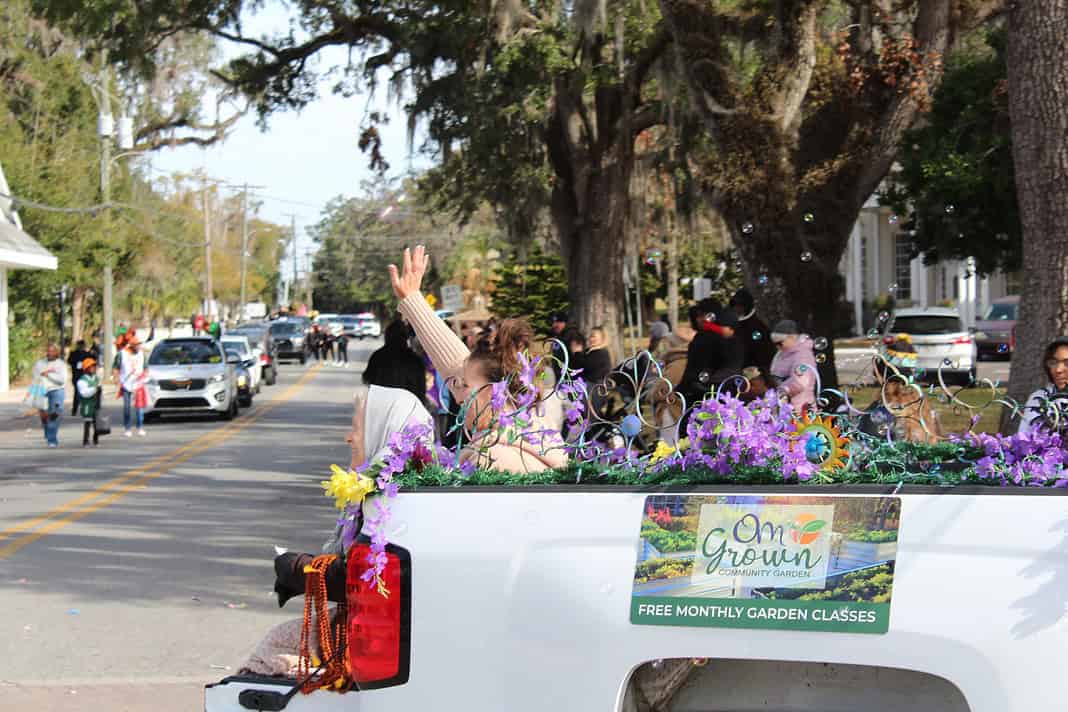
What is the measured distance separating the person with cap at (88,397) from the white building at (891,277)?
34.4 metres

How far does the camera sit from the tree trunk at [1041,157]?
11219mm

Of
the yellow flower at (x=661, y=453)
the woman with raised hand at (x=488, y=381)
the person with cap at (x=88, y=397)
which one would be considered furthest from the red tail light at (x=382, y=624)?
the person with cap at (x=88, y=397)

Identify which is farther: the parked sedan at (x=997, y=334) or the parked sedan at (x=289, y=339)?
the parked sedan at (x=289, y=339)

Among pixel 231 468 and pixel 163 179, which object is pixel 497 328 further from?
pixel 163 179

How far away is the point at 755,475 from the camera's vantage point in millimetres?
3680

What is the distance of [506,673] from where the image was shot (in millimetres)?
3566

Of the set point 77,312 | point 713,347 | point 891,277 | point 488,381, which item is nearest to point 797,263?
point 713,347

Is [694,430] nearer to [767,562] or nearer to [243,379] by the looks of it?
[767,562]

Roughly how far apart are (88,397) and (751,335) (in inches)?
488

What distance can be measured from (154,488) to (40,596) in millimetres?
6426

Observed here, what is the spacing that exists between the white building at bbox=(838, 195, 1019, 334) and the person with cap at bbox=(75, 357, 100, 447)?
34421mm

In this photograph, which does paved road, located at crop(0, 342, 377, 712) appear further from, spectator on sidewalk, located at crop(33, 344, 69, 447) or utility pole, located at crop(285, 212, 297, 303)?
utility pole, located at crop(285, 212, 297, 303)

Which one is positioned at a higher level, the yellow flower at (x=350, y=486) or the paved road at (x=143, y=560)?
the yellow flower at (x=350, y=486)

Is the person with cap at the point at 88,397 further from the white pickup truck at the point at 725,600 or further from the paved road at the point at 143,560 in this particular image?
the white pickup truck at the point at 725,600
